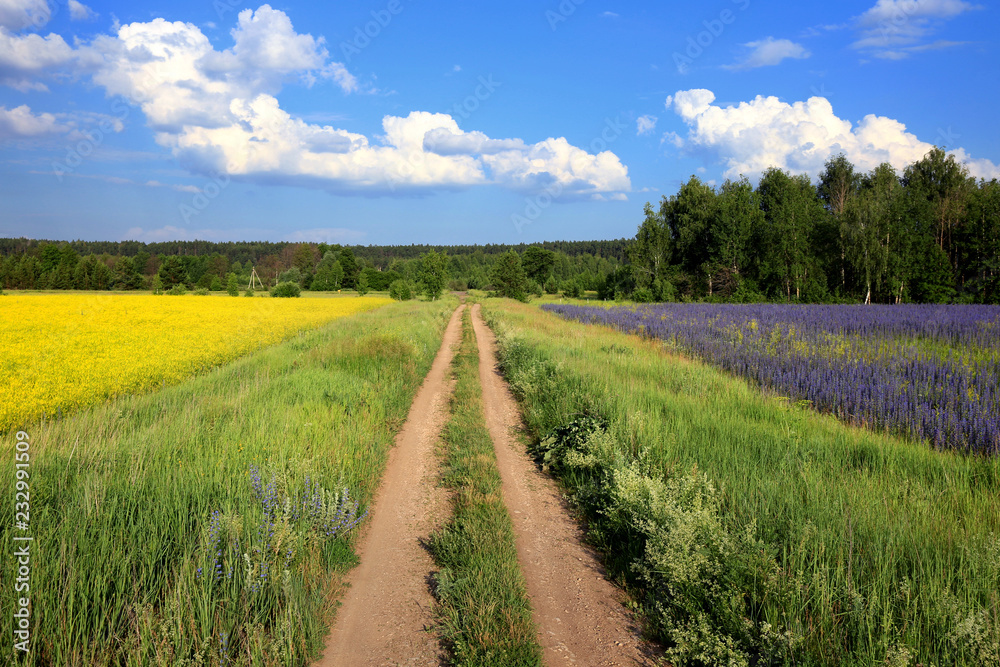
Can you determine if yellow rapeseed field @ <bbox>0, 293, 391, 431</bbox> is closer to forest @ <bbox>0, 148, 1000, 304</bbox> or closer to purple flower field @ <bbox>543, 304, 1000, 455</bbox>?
purple flower field @ <bbox>543, 304, 1000, 455</bbox>

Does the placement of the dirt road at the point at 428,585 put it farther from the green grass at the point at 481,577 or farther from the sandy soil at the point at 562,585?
the green grass at the point at 481,577

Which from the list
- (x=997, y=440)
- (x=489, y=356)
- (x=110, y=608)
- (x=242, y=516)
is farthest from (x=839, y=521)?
(x=489, y=356)

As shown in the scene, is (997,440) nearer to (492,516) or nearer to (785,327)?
(492,516)

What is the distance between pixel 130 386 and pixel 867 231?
52874 mm

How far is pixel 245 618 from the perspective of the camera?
3357 millimetres

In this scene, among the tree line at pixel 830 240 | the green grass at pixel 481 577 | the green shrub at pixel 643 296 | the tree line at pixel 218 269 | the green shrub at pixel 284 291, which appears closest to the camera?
the green grass at pixel 481 577

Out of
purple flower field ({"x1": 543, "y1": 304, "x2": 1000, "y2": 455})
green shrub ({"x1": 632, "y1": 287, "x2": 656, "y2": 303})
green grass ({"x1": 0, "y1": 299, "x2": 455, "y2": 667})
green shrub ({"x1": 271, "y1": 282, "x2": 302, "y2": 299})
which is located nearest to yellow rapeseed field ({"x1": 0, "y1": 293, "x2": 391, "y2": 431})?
green grass ({"x1": 0, "y1": 299, "x2": 455, "y2": 667})

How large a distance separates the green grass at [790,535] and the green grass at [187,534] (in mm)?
2846

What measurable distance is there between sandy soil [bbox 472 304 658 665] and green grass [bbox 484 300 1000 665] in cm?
25

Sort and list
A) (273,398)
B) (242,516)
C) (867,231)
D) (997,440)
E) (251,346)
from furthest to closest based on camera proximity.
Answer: (867,231) < (251,346) < (273,398) < (997,440) < (242,516)

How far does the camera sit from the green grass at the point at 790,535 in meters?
2.94

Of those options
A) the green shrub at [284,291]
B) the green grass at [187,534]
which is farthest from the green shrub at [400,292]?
the green grass at [187,534]

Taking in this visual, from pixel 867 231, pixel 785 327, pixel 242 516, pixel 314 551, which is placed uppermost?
pixel 867 231

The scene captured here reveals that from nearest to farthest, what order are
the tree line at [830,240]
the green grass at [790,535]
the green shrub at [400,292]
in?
the green grass at [790,535] → the tree line at [830,240] → the green shrub at [400,292]
